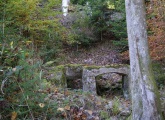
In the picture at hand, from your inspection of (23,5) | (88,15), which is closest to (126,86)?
(23,5)

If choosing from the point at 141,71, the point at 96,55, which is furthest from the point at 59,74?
the point at 96,55

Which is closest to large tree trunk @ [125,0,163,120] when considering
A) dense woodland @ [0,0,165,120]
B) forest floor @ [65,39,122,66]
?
dense woodland @ [0,0,165,120]

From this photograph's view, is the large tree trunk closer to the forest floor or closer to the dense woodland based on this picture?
the dense woodland

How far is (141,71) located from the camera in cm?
459

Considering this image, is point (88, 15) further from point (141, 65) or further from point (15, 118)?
point (15, 118)

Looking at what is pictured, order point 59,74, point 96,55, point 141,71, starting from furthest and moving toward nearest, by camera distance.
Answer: point 96,55 → point 59,74 → point 141,71

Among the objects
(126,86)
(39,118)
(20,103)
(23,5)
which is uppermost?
(23,5)

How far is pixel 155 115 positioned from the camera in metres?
4.45

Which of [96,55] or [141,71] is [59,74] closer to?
[141,71]

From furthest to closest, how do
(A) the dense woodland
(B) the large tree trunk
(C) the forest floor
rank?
(C) the forest floor
(B) the large tree trunk
(A) the dense woodland

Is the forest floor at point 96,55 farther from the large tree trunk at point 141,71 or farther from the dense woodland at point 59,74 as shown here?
the large tree trunk at point 141,71

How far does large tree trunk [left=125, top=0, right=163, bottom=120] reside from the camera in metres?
4.48

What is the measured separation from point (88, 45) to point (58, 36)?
441cm

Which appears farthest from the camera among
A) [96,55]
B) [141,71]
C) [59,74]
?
[96,55]
